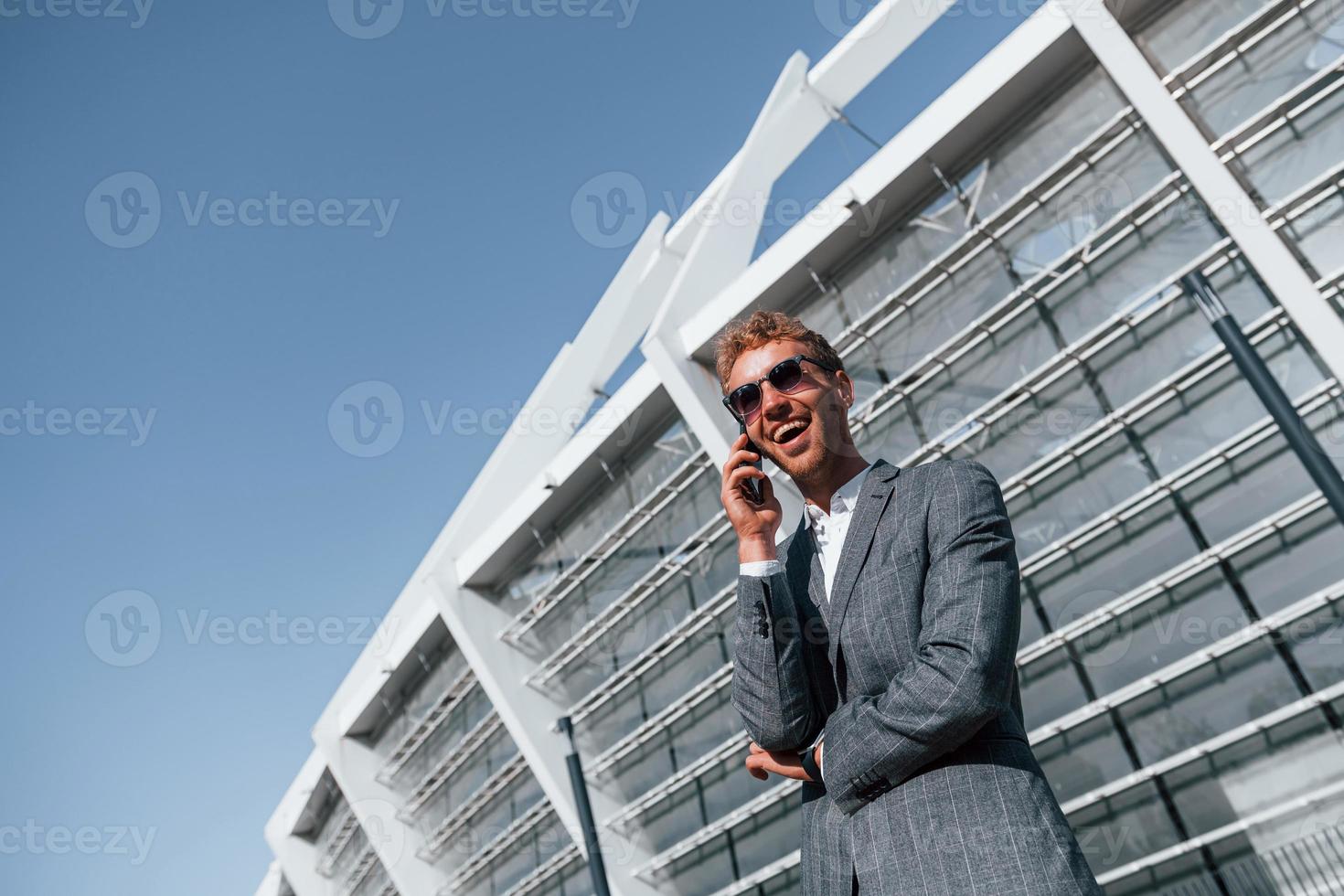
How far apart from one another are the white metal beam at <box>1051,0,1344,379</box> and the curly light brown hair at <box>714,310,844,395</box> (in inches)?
503

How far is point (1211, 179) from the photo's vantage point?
13.6 m

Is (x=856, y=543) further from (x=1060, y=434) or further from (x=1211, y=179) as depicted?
(x=1060, y=434)

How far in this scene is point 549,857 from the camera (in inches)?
892

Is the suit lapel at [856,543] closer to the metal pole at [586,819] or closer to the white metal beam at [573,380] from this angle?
the metal pole at [586,819]

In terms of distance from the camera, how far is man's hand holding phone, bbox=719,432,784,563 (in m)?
2.14

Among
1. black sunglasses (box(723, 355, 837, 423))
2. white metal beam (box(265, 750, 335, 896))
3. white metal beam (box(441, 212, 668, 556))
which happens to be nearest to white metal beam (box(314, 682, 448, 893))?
white metal beam (box(265, 750, 335, 896))

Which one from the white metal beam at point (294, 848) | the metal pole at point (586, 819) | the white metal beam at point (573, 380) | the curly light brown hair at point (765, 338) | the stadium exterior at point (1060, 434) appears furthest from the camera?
the white metal beam at point (294, 848)

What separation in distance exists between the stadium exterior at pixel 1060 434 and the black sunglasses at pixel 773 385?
42.4 feet

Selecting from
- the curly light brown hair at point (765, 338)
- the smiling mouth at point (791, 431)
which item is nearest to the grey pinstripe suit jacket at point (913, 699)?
the smiling mouth at point (791, 431)

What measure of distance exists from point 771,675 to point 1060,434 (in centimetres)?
1458

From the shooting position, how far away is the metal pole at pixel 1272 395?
973 cm

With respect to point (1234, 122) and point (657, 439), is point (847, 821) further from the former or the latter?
point (657, 439)

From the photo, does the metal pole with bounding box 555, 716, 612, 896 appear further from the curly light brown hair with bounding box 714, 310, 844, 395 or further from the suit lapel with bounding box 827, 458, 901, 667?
the suit lapel with bounding box 827, 458, 901, 667

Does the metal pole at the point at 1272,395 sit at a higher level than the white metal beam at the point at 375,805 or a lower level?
lower
